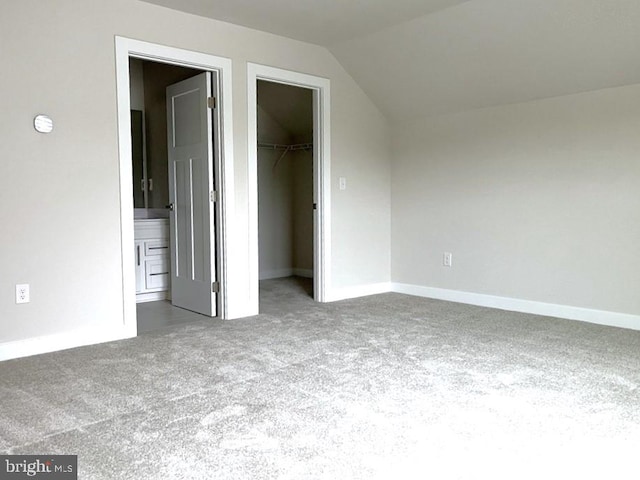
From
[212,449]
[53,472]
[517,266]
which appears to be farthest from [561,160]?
[53,472]

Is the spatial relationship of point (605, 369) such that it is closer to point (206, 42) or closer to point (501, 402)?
point (501, 402)

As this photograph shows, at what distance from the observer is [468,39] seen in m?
4.06

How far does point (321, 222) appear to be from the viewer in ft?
16.3

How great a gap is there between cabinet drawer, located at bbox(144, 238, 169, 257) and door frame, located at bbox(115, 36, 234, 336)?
1170mm

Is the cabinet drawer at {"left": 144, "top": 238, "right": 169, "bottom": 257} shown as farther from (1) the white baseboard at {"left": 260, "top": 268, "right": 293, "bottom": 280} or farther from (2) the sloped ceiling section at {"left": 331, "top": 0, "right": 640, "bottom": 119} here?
(2) the sloped ceiling section at {"left": 331, "top": 0, "right": 640, "bottom": 119}

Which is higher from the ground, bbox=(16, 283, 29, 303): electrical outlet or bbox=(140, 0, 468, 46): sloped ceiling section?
bbox=(140, 0, 468, 46): sloped ceiling section

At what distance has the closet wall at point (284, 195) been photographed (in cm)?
652

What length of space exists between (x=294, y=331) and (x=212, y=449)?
188 cm

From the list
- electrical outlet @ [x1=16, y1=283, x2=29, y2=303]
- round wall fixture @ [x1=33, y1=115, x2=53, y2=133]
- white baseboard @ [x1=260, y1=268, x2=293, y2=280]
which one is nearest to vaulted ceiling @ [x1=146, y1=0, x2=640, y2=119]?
round wall fixture @ [x1=33, y1=115, x2=53, y2=133]

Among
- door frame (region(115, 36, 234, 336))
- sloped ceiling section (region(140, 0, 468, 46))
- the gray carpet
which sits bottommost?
the gray carpet

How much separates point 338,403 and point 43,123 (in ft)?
8.18

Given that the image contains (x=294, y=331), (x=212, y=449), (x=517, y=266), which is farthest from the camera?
(x=517, y=266)

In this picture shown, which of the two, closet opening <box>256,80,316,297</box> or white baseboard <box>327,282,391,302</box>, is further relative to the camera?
closet opening <box>256,80,316,297</box>

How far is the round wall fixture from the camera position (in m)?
3.22
